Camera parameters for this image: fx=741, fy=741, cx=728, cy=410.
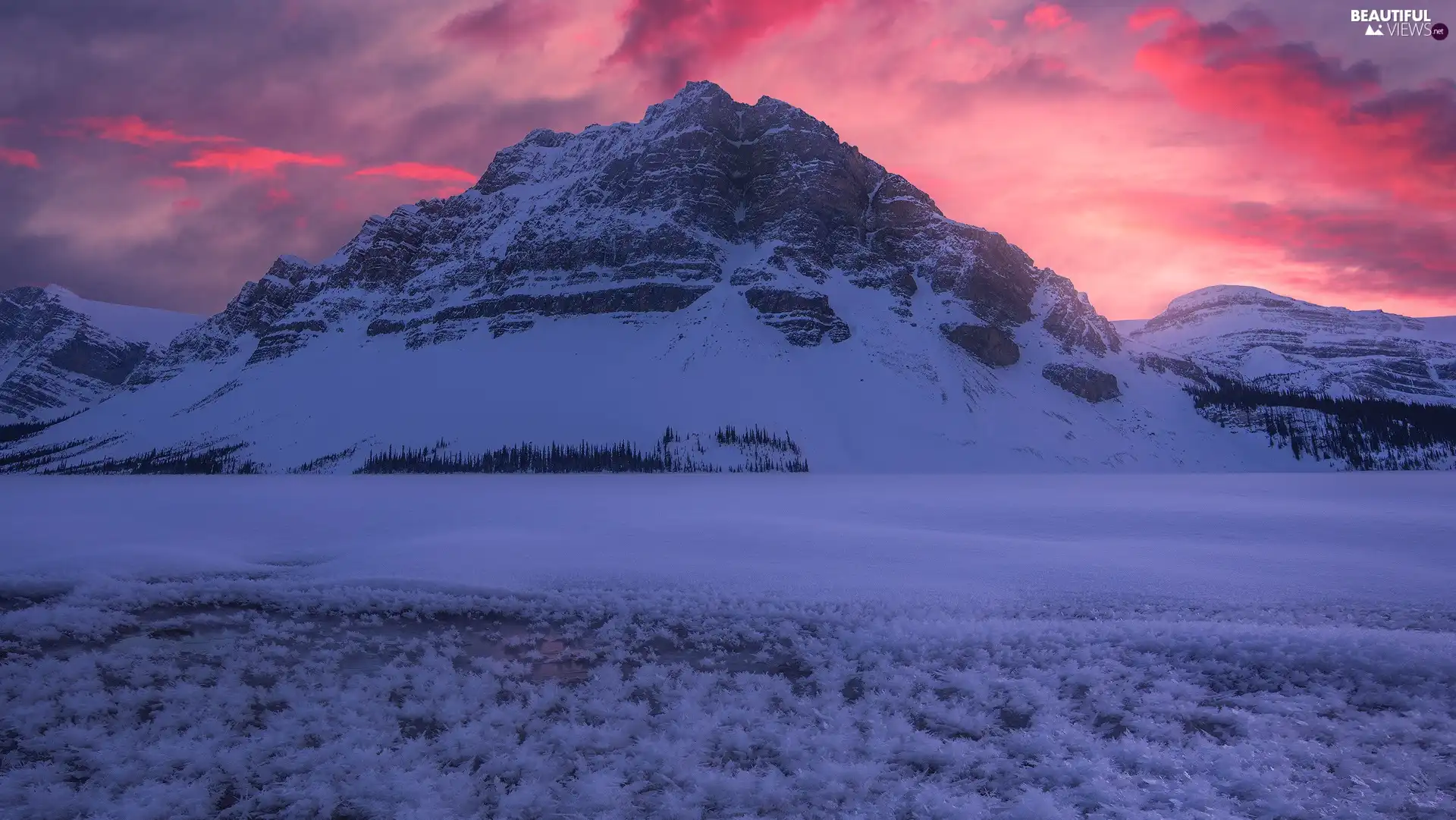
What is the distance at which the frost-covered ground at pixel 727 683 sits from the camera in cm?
773

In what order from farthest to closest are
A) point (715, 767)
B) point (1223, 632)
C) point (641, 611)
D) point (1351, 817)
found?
point (641, 611), point (1223, 632), point (715, 767), point (1351, 817)

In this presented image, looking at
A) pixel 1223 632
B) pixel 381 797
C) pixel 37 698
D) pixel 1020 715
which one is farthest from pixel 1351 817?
pixel 37 698

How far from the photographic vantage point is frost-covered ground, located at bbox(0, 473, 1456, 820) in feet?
25.3

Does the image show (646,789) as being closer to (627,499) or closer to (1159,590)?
(1159,590)

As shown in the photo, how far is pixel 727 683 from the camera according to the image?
10.7 metres

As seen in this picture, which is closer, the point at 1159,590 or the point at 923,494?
the point at 1159,590

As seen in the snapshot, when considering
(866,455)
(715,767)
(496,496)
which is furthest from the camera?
(866,455)

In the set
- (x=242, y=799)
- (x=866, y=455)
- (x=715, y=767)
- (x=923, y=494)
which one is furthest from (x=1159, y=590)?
(x=866, y=455)

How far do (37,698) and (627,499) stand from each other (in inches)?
1553

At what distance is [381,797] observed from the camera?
7.67 metres

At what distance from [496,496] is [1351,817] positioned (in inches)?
2027

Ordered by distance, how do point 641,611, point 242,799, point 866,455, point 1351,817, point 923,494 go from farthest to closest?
point 866,455, point 923,494, point 641,611, point 242,799, point 1351,817

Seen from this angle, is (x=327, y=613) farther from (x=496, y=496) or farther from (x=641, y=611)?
(x=496, y=496)

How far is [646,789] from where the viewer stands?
7.82m
